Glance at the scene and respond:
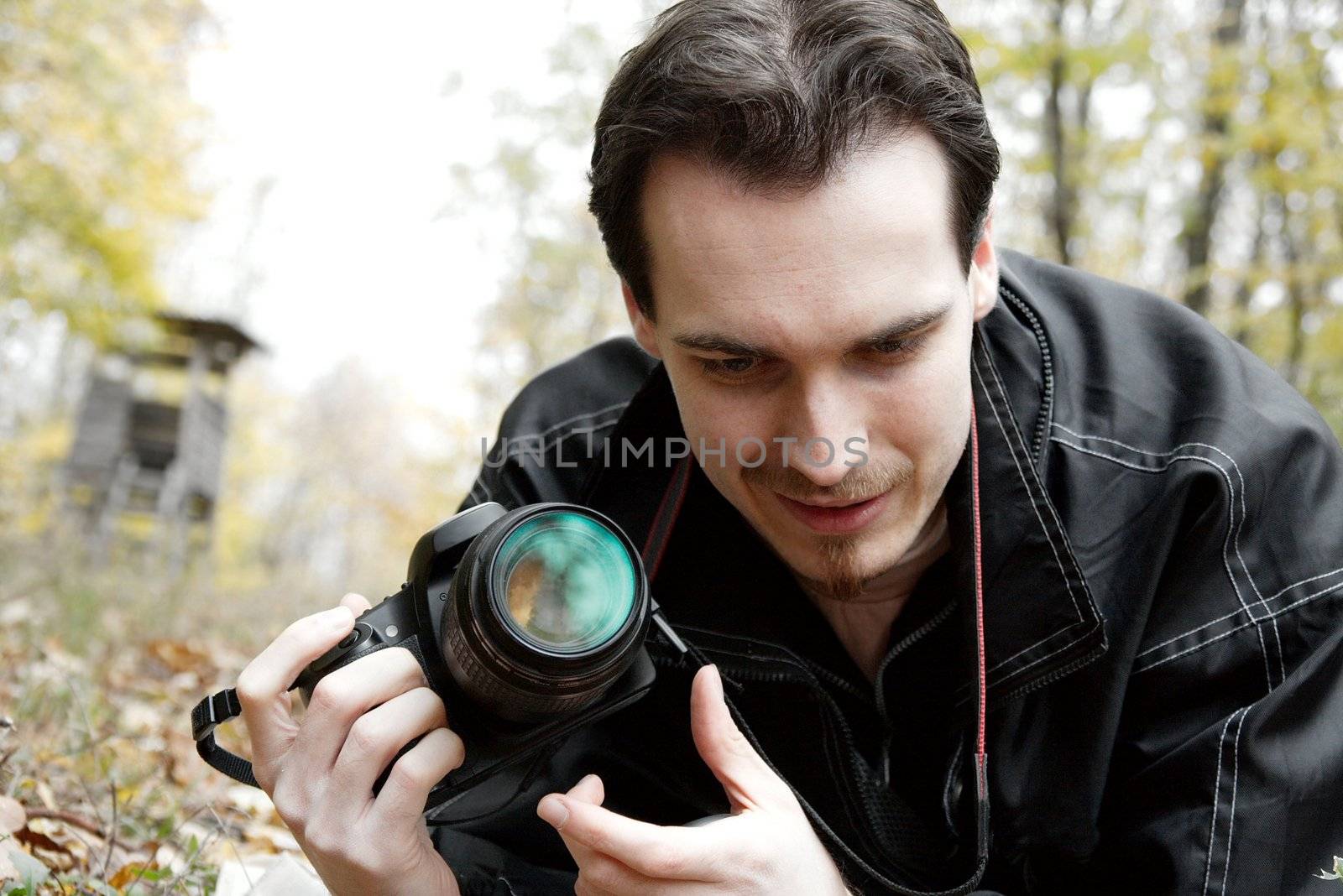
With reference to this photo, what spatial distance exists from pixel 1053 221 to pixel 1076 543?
688 cm

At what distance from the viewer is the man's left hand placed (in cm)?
134

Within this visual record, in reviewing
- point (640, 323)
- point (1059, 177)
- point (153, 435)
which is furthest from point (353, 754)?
point (153, 435)

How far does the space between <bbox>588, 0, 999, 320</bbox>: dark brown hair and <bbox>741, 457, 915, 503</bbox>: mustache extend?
0.35 metres

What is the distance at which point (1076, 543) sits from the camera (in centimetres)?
176

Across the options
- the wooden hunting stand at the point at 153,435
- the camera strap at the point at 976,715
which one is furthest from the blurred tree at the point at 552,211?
the camera strap at the point at 976,715

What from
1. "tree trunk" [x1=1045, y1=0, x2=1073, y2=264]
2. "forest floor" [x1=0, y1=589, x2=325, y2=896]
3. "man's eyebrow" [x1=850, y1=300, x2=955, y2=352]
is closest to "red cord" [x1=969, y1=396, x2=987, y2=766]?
"man's eyebrow" [x1=850, y1=300, x2=955, y2=352]

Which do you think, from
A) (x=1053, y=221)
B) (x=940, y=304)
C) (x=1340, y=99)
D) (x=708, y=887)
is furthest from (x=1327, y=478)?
(x=1053, y=221)

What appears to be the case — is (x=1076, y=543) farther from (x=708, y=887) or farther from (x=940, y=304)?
(x=708, y=887)

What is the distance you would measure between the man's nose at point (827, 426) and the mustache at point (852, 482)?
3 centimetres

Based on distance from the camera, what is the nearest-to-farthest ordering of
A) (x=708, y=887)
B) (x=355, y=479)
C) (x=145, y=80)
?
1. (x=708, y=887)
2. (x=145, y=80)
3. (x=355, y=479)

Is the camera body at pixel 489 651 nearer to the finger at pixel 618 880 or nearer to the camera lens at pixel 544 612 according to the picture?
the camera lens at pixel 544 612

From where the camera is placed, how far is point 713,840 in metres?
1.36

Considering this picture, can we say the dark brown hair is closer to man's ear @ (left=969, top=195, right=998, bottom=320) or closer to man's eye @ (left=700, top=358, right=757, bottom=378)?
man's ear @ (left=969, top=195, right=998, bottom=320)

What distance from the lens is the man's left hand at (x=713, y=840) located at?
1341 millimetres
